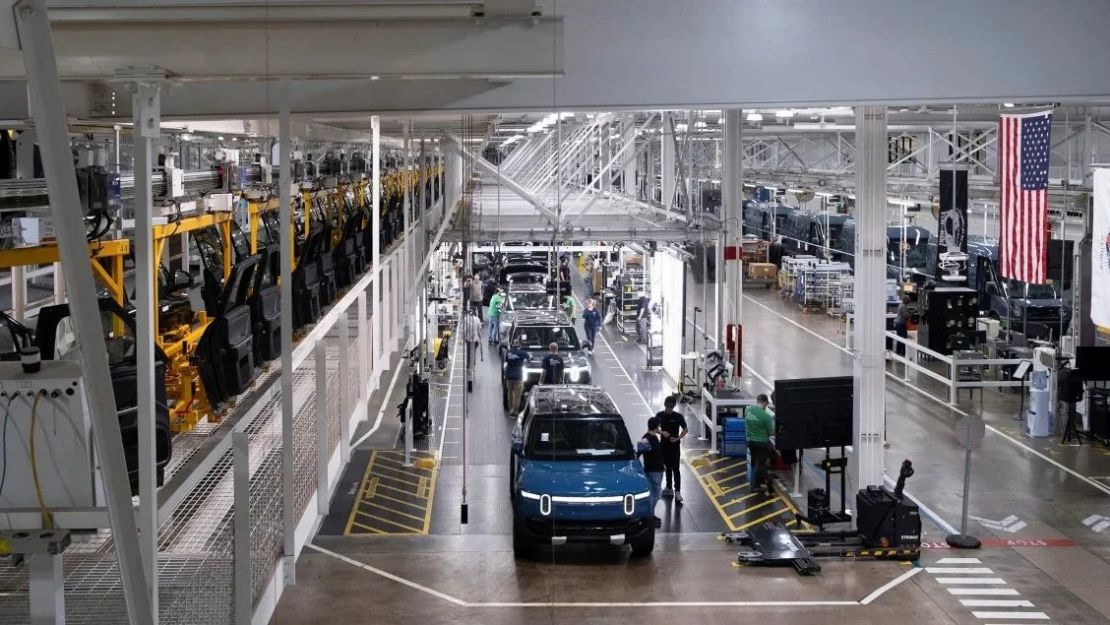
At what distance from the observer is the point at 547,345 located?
814 inches

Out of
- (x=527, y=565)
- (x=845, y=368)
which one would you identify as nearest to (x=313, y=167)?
(x=527, y=565)

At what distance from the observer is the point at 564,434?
12.9 m

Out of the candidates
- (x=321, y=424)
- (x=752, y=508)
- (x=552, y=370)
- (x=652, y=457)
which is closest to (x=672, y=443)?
(x=652, y=457)

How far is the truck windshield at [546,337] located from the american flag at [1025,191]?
769 centimetres

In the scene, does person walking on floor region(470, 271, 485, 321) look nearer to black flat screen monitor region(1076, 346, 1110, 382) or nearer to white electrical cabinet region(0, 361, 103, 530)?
black flat screen monitor region(1076, 346, 1110, 382)

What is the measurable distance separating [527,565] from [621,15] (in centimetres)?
762

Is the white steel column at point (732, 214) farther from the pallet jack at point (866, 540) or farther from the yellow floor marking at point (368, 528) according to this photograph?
the yellow floor marking at point (368, 528)

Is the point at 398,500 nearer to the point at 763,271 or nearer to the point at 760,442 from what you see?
the point at 760,442

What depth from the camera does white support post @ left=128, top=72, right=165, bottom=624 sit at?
13.2 feet

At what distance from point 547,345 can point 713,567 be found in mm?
9381

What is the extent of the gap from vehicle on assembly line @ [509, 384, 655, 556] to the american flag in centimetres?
647

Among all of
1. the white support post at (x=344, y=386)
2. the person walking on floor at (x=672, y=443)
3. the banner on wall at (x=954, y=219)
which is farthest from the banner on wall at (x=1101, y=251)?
the white support post at (x=344, y=386)

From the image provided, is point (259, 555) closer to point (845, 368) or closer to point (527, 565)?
point (527, 565)

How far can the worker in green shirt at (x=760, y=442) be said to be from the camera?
1412 centimetres
